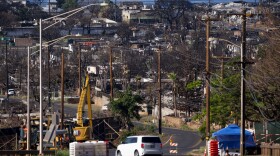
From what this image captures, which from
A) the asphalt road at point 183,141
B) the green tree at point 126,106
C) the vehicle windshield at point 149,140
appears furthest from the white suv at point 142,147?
the green tree at point 126,106

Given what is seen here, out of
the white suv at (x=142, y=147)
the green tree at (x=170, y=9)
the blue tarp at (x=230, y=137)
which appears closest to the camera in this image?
the white suv at (x=142, y=147)

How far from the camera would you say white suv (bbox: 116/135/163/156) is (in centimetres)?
5028

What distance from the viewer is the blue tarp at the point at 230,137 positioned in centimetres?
5682

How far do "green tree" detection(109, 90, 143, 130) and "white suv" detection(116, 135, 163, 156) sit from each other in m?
27.4

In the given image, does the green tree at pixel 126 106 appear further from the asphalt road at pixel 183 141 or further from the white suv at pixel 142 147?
the white suv at pixel 142 147

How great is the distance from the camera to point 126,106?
79438 mm

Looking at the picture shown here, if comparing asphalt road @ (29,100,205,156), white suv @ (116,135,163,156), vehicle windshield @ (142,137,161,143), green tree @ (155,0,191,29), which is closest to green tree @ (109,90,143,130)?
asphalt road @ (29,100,205,156)

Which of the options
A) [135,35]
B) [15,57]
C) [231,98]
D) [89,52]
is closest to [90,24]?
[135,35]

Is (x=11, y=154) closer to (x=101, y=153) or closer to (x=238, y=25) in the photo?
(x=101, y=153)

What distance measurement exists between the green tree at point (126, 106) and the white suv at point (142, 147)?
89.9 feet

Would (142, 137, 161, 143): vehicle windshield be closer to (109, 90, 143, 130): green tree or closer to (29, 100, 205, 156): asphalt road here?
(29, 100, 205, 156): asphalt road

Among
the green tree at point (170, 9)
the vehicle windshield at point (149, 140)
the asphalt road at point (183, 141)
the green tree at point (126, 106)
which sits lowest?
the asphalt road at point (183, 141)

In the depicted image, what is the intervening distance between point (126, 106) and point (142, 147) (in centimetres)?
2927

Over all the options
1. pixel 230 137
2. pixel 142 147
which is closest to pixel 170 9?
pixel 230 137
